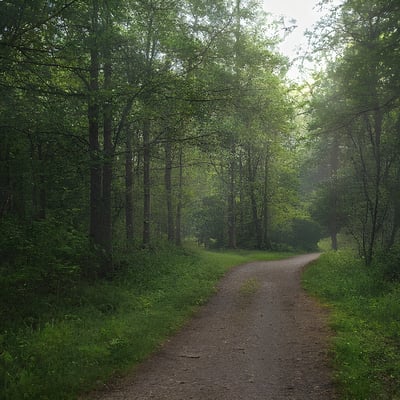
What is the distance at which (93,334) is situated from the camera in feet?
25.2

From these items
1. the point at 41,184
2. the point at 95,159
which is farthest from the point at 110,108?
the point at 41,184

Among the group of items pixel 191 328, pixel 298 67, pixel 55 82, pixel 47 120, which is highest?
pixel 298 67

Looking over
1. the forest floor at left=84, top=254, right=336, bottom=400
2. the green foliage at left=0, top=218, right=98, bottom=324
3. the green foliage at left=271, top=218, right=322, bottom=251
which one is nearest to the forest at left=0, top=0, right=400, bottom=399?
the green foliage at left=0, top=218, right=98, bottom=324

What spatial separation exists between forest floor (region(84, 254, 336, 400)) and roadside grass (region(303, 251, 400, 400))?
31 cm

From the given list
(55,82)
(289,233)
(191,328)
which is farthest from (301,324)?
(289,233)

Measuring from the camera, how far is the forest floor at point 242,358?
5840 millimetres

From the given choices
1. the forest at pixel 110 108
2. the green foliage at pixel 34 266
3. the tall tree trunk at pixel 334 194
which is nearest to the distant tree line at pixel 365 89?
the forest at pixel 110 108

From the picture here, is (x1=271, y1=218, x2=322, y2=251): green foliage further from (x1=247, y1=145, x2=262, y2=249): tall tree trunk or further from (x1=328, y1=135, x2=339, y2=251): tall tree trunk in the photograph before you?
(x1=247, y1=145, x2=262, y2=249): tall tree trunk

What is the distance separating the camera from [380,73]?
12273 millimetres

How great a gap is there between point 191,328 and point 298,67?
9688 millimetres

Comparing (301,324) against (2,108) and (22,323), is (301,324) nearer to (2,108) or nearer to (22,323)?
(22,323)

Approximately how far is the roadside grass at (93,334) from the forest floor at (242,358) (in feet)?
1.26

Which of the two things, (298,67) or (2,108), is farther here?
(298,67)

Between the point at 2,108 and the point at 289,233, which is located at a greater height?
the point at 2,108
